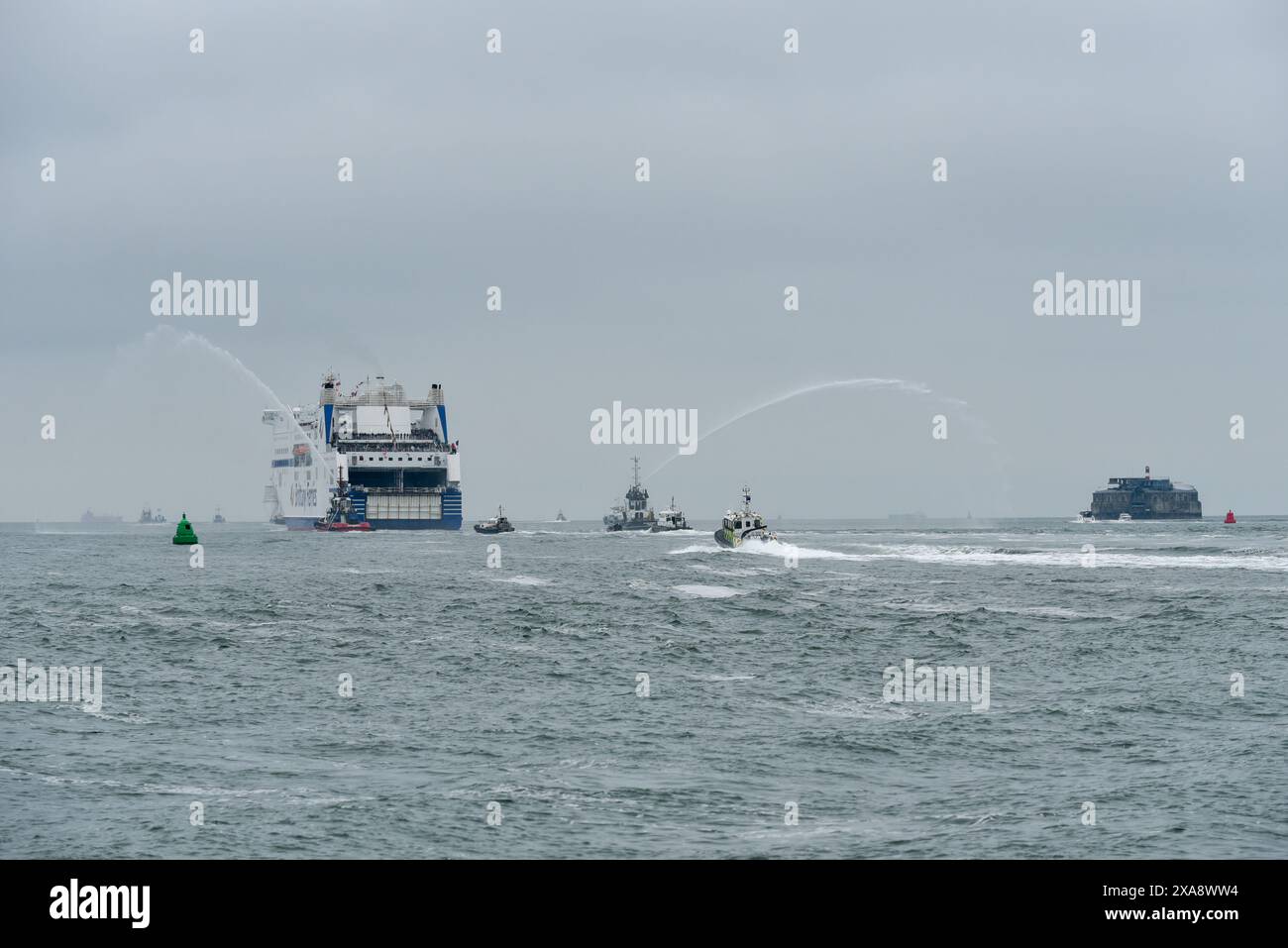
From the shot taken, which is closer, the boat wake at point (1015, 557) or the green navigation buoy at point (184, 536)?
the boat wake at point (1015, 557)

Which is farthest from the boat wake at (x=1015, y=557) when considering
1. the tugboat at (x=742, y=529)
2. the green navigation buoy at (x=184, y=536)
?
the green navigation buoy at (x=184, y=536)

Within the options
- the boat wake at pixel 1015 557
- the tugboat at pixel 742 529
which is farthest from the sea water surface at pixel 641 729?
the tugboat at pixel 742 529

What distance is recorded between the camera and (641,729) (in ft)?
122

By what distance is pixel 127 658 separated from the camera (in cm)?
5162

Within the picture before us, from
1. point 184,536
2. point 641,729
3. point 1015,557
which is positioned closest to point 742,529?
point 1015,557

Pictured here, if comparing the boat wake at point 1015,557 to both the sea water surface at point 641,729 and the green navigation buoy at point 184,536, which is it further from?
the green navigation buoy at point 184,536

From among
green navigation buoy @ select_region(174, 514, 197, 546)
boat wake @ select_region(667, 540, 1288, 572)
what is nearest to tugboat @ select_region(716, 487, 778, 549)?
boat wake @ select_region(667, 540, 1288, 572)

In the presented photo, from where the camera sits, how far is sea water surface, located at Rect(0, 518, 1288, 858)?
25.7 metres

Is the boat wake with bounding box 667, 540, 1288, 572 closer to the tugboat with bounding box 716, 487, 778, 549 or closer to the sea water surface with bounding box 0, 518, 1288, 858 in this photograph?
the tugboat with bounding box 716, 487, 778, 549

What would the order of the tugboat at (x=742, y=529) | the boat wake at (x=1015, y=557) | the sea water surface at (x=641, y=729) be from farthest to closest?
the tugboat at (x=742, y=529) < the boat wake at (x=1015, y=557) < the sea water surface at (x=641, y=729)

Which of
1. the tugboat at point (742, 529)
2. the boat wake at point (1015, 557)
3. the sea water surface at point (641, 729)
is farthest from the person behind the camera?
the tugboat at point (742, 529)

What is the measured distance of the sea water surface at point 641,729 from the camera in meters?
25.7
